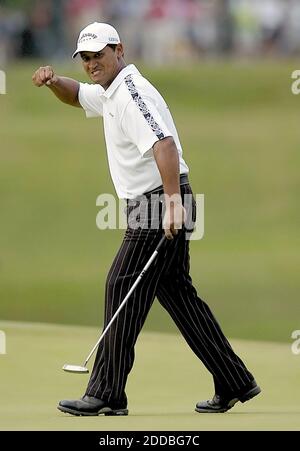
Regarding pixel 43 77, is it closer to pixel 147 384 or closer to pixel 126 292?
pixel 126 292

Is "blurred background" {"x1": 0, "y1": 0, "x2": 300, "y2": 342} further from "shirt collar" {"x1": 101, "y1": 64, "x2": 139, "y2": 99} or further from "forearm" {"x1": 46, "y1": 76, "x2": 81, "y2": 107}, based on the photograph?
"shirt collar" {"x1": 101, "y1": 64, "x2": 139, "y2": 99}

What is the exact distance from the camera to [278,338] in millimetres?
→ 14570

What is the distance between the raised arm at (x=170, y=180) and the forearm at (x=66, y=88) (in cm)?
120

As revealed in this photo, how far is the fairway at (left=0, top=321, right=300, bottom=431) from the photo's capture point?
318 inches

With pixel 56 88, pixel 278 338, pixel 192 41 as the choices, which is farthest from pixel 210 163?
pixel 56 88

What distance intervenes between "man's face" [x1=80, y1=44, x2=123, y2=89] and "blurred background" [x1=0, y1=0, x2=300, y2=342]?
6.28m

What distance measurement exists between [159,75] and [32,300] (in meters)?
14.9

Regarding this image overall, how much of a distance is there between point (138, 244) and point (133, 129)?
659 mm

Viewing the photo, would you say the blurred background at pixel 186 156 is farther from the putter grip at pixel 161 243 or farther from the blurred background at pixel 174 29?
the putter grip at pixel 161 243

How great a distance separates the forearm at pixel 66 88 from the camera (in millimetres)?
9320

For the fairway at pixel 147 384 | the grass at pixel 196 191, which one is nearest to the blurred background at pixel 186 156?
the grass at pixel 196 191
